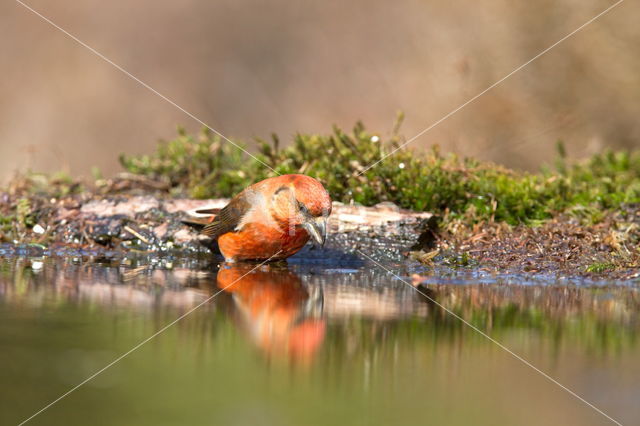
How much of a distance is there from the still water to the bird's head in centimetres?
55

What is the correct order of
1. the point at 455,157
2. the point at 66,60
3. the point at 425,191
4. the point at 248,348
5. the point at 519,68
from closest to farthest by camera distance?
1. the point at 248,348
2. the point at 425,191
3. the point at 455,157
4. the point at 519,68
5. the point at 66,60

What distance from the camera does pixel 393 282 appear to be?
540 centimetres

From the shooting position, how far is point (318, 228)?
568 centimetres

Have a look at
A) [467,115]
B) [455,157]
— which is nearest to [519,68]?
[467,115]

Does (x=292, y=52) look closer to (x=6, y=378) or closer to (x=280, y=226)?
(x=280, y=226)

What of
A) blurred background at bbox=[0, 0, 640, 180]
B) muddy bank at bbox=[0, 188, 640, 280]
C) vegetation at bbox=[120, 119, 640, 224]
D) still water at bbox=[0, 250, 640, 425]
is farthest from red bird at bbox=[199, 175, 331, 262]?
blurred background at bbox=[0, 0, 640, 180]

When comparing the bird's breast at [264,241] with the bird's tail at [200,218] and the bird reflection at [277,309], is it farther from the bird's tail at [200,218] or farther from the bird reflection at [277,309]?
the bird's tail at [200,218]

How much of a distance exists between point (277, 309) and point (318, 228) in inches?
58.5

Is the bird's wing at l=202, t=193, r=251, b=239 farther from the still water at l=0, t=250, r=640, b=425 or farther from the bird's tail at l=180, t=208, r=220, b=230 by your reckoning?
the still water at l=0, t=250, r=640, b=425

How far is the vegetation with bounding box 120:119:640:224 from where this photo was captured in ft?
23.4

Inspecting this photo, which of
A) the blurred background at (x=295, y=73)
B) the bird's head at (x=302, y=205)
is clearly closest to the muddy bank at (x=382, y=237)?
the bird's head at (x=302, y=205)

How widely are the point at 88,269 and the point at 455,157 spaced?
382 centimetres

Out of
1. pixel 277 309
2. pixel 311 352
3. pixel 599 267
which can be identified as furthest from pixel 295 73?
pixel 311 352

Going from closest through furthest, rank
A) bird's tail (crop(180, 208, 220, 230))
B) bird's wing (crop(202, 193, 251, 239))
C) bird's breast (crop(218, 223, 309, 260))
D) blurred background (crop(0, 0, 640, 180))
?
1. bird's breast (crop(218, 223, 309, 260))
2. bird's wing (crop(202, 193, 251, 239))
3. bird's tail (crop(180, 208, 220, 230))
4. blurred background (crop(0, 0, 640, 180))
